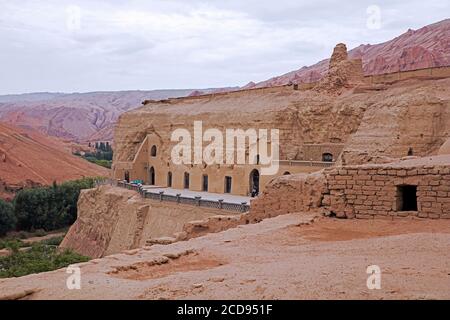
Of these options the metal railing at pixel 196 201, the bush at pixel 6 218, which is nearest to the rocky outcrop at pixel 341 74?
the metal railing at pixel 196 201

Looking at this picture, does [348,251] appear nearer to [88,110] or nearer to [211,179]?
[211,179]

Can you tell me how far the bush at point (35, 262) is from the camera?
19875mm

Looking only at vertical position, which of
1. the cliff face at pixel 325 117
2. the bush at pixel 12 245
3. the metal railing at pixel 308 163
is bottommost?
the bush at pixel 12 245

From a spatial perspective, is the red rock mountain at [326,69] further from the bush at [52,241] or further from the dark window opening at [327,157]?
the bush at [52,241]

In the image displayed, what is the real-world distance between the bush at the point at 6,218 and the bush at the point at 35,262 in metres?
9.35

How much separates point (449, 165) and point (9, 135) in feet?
229

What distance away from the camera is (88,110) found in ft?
543

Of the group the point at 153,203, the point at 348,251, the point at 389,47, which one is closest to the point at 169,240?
the point at 348,251

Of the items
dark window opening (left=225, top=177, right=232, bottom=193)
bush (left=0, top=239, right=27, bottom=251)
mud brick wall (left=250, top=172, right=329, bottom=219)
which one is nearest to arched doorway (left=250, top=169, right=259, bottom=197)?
dark window opening (left=225, top=177, right=232, bottom=193)

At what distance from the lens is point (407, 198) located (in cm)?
995

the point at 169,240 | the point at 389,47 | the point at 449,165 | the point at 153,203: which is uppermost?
the point at 389,47

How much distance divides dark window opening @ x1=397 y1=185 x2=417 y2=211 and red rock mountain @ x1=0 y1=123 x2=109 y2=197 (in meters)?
49.9

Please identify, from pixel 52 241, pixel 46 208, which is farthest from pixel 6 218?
pixel 52 241
